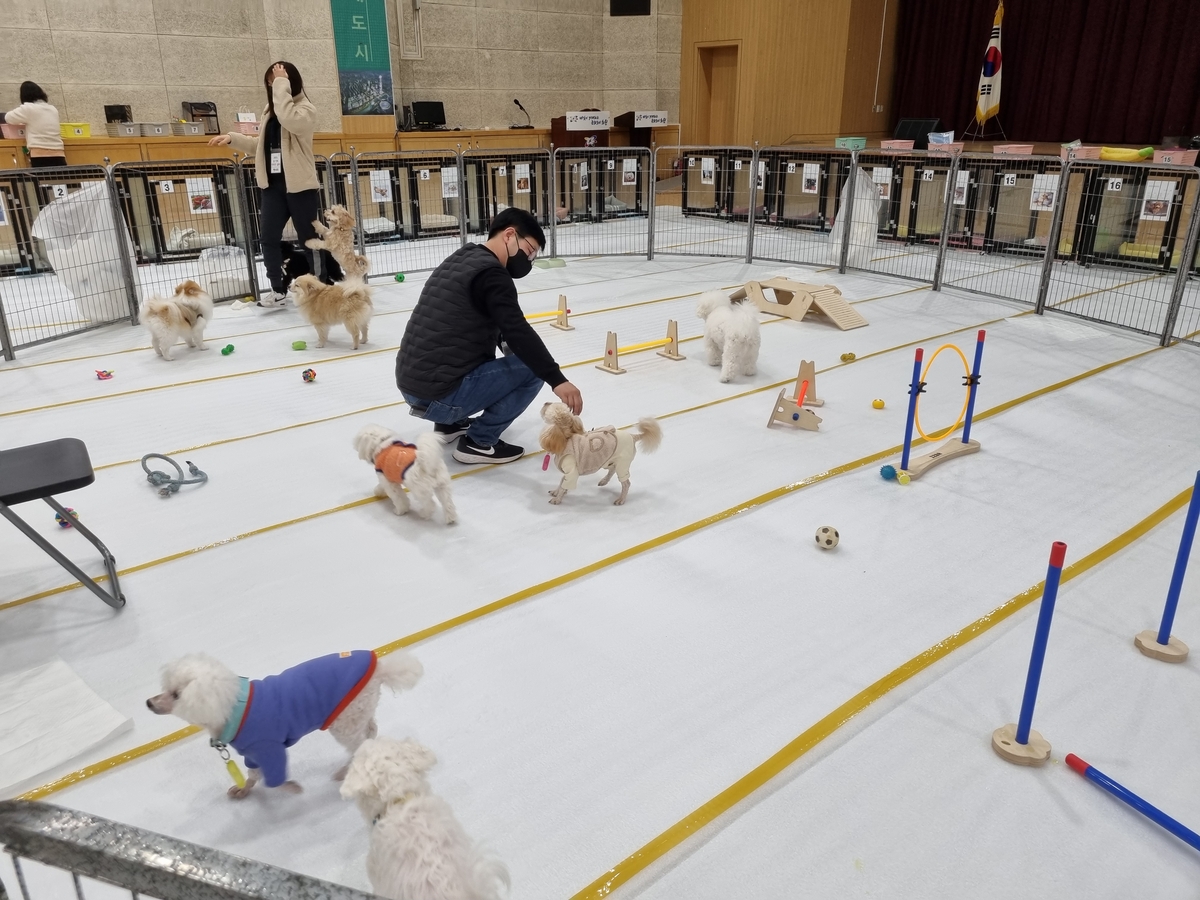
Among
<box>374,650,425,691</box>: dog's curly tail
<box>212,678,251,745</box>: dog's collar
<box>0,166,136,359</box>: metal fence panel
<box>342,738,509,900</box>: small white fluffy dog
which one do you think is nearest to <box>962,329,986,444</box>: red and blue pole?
<box>374,650,425,691</box>: dog's curly tail

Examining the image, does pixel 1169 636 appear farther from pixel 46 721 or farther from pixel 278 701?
pixel 46 721

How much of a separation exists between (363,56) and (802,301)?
6831mm

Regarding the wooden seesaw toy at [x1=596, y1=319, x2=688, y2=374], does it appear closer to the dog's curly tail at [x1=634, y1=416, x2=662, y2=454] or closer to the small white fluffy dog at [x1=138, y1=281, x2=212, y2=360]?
the dog's curly tail at [x1=634, y1=416, x2=662, y2=454]

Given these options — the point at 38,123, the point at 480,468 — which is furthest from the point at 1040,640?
the point at 38,123

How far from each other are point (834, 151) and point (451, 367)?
6652mm

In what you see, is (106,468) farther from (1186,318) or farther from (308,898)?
(1186,318)

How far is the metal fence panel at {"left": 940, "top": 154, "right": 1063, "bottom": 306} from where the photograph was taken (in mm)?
7238

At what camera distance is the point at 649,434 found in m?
3.26

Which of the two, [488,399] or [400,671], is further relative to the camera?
[488,399]

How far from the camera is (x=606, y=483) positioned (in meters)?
3.48

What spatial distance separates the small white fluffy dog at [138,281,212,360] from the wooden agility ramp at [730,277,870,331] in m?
3.58

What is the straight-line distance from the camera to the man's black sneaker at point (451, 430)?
3.92 m

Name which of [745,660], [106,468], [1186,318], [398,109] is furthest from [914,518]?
[398,109]

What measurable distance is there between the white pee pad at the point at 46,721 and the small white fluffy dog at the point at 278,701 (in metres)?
0.48
